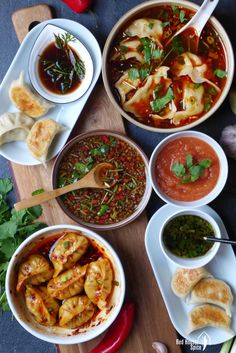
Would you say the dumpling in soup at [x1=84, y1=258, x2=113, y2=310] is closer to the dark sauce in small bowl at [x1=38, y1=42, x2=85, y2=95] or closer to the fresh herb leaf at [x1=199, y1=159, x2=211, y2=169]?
the fresh herb leaf at [x1=199, y1=159, x2=211, y2=169]

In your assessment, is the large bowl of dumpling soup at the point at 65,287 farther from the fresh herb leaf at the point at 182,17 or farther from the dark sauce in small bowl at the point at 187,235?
the fresh herb leaf at the point at 182,17

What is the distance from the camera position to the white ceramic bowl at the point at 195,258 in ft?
9.29

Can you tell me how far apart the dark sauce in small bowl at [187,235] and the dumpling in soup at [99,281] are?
36 centimetres

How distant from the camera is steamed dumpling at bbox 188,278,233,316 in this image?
2.93 meters

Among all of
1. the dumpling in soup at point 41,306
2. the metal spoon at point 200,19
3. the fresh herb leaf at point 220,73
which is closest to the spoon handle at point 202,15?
the metal spoon at point 200,19

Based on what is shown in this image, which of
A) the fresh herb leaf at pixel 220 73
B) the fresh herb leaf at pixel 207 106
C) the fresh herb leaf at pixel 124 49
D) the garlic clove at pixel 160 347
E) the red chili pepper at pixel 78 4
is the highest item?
the red chili pepper at pixel 78 4

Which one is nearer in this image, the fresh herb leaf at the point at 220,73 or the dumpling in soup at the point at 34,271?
the fresh herb leaf at the point at 220,73

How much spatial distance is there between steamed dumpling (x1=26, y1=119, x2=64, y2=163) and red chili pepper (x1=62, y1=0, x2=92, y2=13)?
0.65 m

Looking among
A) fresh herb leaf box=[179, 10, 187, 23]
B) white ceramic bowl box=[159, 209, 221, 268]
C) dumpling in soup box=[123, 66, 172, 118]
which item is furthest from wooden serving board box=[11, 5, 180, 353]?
fresh herb leaf box=[179, 10, 187, 23]

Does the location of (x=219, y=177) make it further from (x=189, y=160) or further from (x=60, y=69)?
(x=60, y=69)

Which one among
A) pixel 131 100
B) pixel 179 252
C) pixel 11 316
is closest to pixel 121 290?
pixel 179 252

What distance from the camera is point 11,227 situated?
117 inches

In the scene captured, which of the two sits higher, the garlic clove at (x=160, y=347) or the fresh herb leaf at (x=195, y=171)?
the fresh herb leaf at (x=195, y=171)

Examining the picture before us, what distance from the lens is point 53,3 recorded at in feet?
10.1
